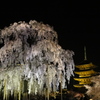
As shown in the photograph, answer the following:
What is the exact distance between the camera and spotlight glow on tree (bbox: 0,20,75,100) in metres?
14.6

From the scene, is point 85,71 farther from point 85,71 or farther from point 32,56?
point 32,56

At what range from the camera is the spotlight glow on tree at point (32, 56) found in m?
14.6

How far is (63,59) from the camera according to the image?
50.0ft

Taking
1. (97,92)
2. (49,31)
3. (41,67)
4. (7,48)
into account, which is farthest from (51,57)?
(97,92)

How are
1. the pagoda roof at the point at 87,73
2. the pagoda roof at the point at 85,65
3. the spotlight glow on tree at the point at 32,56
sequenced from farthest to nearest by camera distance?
the pagoda roof at the point at 87,73
the pagoda roof at the point at 85,65
the spotlight glow on tree at the point at 32,56

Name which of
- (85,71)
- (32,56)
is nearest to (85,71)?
(85,71)

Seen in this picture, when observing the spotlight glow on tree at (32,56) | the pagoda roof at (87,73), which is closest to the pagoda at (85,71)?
the pagoda roof at (87,73)

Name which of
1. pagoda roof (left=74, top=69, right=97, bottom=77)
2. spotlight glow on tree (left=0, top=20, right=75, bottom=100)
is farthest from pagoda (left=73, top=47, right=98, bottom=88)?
spotlight glow on tree (left=0, top=20, right=75, bottom=100)

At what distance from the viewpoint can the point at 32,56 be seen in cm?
1457

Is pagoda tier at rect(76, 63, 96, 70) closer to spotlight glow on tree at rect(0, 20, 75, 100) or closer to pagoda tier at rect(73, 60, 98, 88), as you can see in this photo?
pagoda tier at rect(73, 60, 98, 88)

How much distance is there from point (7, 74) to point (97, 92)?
7.13 metres

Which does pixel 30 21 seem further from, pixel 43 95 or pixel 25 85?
pixel 43 95

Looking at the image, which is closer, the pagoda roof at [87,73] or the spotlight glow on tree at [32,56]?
the spotlight glow on tree at [32,56]

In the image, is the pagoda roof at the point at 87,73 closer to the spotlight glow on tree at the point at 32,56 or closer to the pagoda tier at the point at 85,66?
the pagoda tier at the point at 85,66
